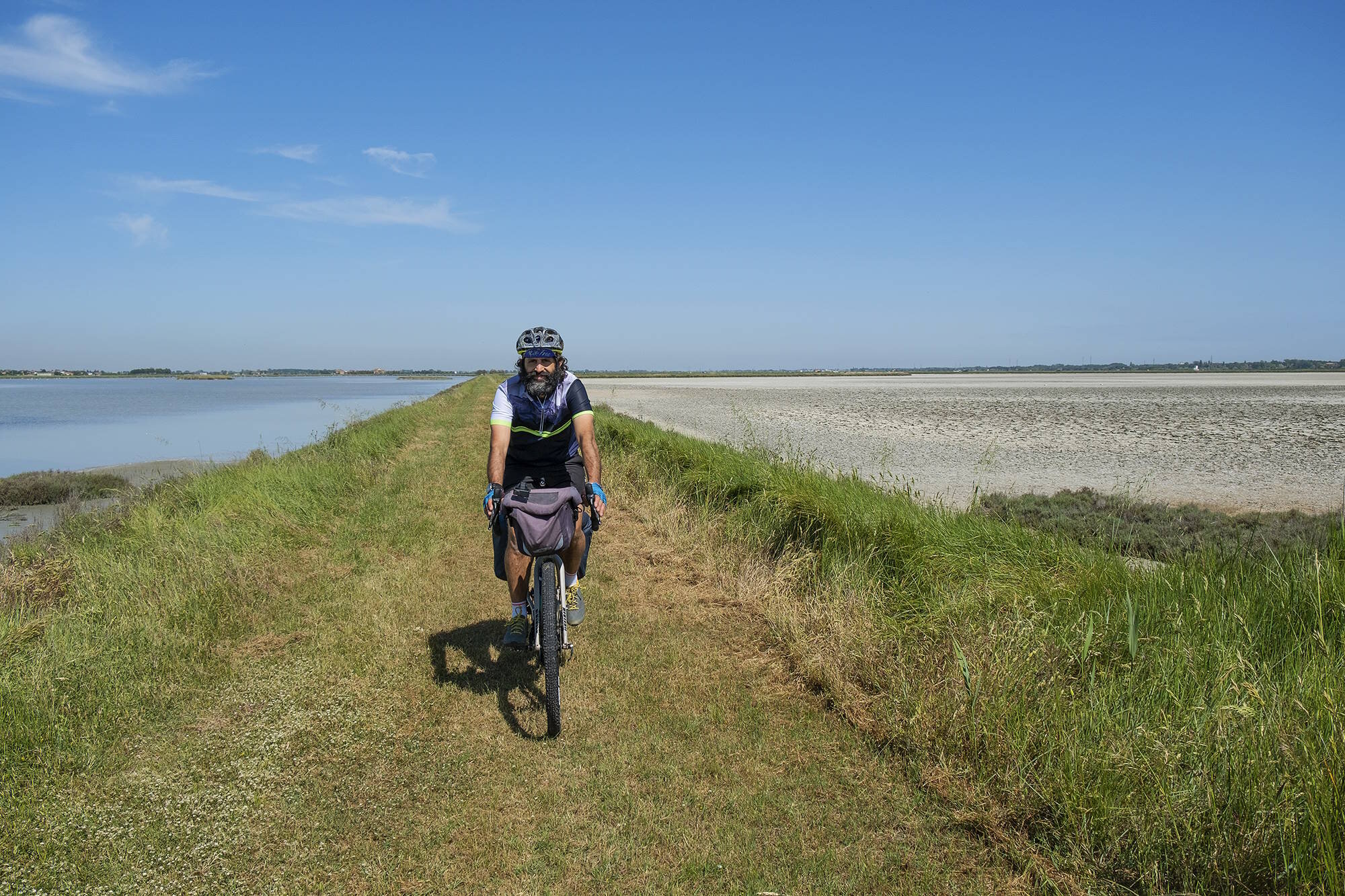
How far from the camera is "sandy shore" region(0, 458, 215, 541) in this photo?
468 inches

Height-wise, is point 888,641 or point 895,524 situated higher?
point 895,524

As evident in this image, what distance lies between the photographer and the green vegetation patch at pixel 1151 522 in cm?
774

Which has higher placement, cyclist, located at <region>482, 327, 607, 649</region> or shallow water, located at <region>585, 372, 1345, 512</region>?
cyclist, located at <region>482, 327, 607, 649</region>

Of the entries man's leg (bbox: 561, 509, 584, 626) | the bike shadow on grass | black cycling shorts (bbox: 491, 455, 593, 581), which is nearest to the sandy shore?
the bike shadow on grass

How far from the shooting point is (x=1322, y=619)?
365 cm

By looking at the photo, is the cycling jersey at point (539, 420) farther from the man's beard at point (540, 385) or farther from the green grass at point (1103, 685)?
the green grass at point (1103, 685)

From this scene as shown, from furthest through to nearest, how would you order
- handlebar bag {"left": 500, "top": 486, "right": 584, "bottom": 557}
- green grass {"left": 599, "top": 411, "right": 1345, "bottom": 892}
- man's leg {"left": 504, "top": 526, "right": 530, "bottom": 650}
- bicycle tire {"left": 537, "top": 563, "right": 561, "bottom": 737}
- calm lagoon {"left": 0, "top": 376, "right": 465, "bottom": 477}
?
calm lagoon {"left": 0, "top": 376, "right": 465, "bottom": 477}, man's leg {"left": 504, "top": 526, "right": 530, "bottom": 650}, handlebar bag {"left": 500, "top": 486, "right": 584, "bottom": 557}, bicycle tire {"left": 537, "top": 563, "right": 561, "bottom": 737}, green grass {"left": 599, "top": 411, "right": 1345, "bottom": 892}

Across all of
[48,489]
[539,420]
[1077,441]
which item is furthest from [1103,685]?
[48,489]

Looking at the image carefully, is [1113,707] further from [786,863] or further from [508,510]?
[508,510]

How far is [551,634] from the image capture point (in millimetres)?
3756

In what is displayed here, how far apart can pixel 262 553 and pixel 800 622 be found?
5.11m

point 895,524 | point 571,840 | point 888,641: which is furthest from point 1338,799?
point 895,524

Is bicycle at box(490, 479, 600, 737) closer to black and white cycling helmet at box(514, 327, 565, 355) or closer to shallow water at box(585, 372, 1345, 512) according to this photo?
black and white cycling helmet at box(514, 327, 565, 355)

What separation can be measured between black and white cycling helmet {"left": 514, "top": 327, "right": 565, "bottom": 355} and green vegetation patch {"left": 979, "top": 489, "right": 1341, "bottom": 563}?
477cm
